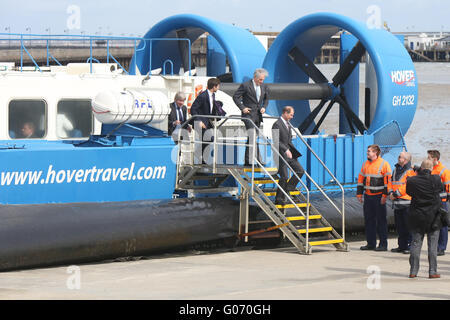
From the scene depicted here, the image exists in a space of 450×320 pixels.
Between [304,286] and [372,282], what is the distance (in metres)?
0.69

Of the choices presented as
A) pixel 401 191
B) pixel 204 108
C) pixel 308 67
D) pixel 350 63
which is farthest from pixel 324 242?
pixel 308 67

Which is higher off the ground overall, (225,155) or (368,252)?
(225,155)

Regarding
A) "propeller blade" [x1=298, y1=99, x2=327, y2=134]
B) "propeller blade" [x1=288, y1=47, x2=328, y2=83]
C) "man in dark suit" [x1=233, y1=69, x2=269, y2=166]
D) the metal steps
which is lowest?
the metal steps

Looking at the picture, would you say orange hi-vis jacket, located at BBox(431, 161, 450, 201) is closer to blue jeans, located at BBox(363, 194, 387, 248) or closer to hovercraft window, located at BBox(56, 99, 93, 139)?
blue jeans, located at BBox(363, 194, 387, 248)

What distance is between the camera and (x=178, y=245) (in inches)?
362

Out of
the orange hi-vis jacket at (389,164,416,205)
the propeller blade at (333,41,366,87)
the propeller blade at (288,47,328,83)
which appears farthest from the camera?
the propeller blade at (288,47,328,83)

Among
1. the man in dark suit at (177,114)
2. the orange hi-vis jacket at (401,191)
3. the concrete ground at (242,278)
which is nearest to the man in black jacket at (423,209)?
the concrete ground at (242,278)

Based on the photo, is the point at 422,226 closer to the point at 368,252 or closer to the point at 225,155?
the point at 368,252

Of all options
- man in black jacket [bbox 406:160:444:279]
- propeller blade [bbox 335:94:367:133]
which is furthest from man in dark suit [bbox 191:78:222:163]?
propeller blade [bbox 335:94:367:133]

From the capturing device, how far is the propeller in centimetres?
1327

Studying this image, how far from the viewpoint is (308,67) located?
13945 mm

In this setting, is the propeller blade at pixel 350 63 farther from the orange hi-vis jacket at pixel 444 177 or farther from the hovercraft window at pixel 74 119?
the hovercraft window at pixel 74 119

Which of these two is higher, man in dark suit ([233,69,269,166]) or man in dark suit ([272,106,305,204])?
man in dark suit ([233,69,269,166])

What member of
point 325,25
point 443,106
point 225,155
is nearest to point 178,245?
point 225,155
